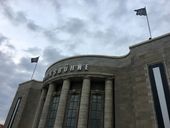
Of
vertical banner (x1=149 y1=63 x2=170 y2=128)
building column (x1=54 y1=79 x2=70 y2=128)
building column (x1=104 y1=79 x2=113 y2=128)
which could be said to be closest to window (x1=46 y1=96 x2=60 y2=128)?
building column (x1=54 y1=79 x2=70 y2=128)

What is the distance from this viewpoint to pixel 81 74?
27.7m

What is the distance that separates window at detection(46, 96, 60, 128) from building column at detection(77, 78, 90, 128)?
5.35m

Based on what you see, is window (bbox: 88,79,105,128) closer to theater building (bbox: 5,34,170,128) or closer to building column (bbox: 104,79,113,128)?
theater building (bbox: 5,34,170,128)

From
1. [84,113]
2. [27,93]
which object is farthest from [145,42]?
[27,93]

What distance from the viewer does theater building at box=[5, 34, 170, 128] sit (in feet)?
63.8

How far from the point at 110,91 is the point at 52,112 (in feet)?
34.1

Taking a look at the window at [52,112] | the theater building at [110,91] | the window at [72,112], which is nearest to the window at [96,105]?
the theater building at [110,91]

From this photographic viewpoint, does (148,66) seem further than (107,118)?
No

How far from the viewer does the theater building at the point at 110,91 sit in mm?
19453

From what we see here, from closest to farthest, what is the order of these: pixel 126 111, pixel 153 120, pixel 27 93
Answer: pixel 153 120 < pixel 126 111 < pixel 27 93

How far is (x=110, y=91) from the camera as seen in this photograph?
25766 millimetres

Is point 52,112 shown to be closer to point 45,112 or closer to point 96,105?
point 45,112

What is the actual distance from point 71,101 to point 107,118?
6.82 meters

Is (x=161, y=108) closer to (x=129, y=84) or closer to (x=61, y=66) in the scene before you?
(x=129, y=84)
